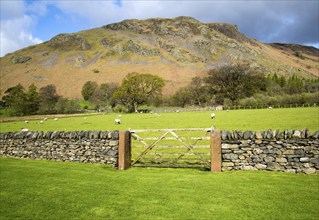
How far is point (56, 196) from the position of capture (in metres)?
A: 8.65

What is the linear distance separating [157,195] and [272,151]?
18.0 ft

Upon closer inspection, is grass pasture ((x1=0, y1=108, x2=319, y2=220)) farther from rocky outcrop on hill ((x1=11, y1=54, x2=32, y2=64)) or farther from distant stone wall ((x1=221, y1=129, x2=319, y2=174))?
rocky outcrop on hill ((x1=11, y1=54, x2=32, y2=64))

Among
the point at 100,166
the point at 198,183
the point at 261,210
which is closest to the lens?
the point at 261,210

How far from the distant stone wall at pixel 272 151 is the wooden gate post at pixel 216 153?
0.20m

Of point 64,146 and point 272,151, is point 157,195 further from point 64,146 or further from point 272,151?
point 64,146

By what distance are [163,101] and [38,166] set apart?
89.3 metres

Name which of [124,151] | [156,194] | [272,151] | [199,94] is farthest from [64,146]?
[199,94]

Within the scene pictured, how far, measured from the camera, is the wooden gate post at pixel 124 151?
12.6 m

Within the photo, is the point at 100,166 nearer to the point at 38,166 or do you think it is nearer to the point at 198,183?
the point at 38,166

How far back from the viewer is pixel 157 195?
28.1 ft

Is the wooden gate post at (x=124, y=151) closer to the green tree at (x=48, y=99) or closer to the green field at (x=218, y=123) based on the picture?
the green field at (x=218, y=123)

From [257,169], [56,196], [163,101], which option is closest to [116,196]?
[56,196]

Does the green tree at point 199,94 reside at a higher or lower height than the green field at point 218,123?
higher

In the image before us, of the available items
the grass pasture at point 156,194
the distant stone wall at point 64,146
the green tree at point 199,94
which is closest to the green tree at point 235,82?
the green tree at point 199,94
